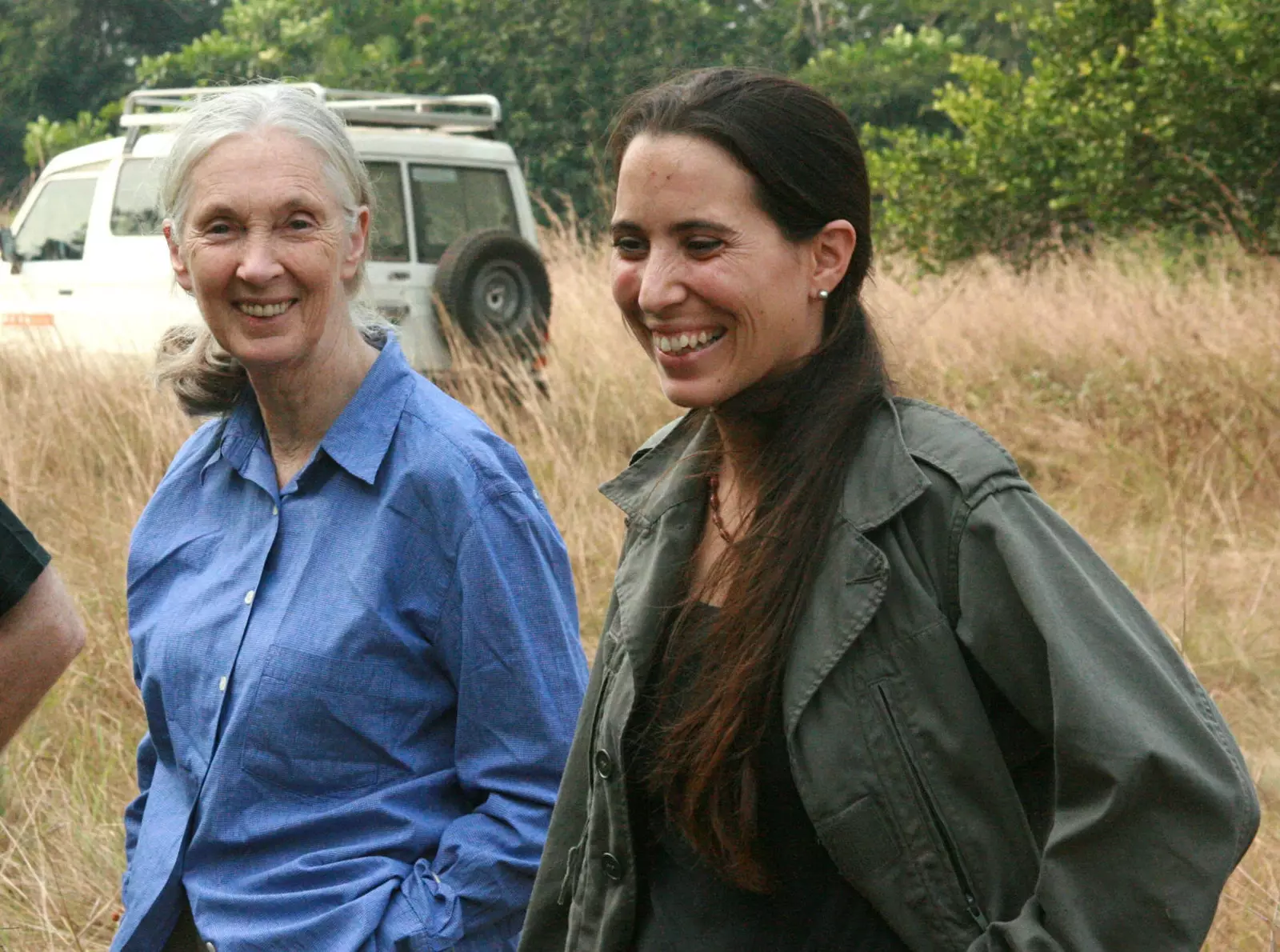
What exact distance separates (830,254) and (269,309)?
98cm

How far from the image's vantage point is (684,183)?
1.78m

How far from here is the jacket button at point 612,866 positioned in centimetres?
180

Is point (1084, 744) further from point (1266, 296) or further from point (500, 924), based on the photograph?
point (1266, 296)

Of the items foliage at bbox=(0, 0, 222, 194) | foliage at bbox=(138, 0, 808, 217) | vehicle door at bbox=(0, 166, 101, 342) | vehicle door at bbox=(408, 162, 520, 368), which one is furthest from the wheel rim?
foliage at bbox=(0, 0, 222, 194)

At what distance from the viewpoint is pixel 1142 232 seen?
11.9m

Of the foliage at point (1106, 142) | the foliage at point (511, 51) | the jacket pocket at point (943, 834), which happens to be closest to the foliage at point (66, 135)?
the foliage at point (511, 51)

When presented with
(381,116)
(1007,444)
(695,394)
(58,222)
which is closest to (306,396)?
(695,394)

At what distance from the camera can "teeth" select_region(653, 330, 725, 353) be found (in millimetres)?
1799

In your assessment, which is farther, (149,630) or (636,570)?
(149,630)

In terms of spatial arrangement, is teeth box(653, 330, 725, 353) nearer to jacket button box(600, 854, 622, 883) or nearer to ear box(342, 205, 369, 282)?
jacket button box(600, 854, 622, 883)

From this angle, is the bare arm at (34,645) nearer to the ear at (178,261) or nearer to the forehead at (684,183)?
the ear at (178,261)

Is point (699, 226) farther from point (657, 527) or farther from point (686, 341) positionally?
point (657, 527)

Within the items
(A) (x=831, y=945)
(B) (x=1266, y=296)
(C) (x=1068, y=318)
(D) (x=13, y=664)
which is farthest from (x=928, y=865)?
(C) (x=1068, y=318)

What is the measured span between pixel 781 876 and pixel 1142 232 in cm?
1100
